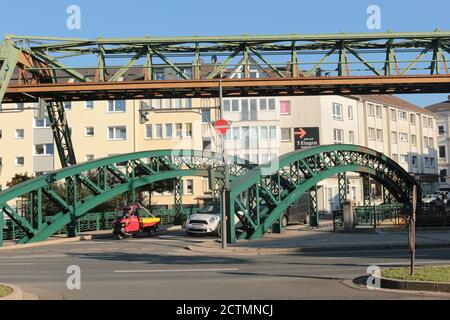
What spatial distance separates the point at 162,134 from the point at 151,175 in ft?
103

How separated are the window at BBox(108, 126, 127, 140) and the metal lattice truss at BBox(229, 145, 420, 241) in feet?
112

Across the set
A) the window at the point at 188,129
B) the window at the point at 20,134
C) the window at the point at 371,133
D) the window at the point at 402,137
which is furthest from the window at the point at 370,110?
the window at the point at 20,134


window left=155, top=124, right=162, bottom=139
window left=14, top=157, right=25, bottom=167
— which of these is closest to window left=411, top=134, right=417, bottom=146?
window left=155, top=124, right=162, bottom=139

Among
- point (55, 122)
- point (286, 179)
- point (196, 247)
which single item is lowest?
point (196, 247)

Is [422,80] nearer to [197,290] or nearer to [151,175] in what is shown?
[151,175]

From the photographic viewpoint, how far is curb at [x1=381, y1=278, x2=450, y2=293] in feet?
35.8

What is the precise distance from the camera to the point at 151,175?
130 feet

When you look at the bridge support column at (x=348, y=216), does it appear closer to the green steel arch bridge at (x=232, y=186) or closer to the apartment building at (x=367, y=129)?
the green steel arch bridge at (x=232, y=186)

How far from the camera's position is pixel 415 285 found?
11219mm

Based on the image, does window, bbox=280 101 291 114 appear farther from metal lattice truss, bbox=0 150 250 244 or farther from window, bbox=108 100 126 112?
metal lattice truss, bbox=0 150 250 244

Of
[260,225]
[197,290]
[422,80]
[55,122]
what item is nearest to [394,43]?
[422,80]

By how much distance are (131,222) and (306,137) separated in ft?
130

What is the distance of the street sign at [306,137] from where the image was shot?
6994 centimetres

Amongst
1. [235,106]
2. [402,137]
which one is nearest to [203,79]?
[235,106]
